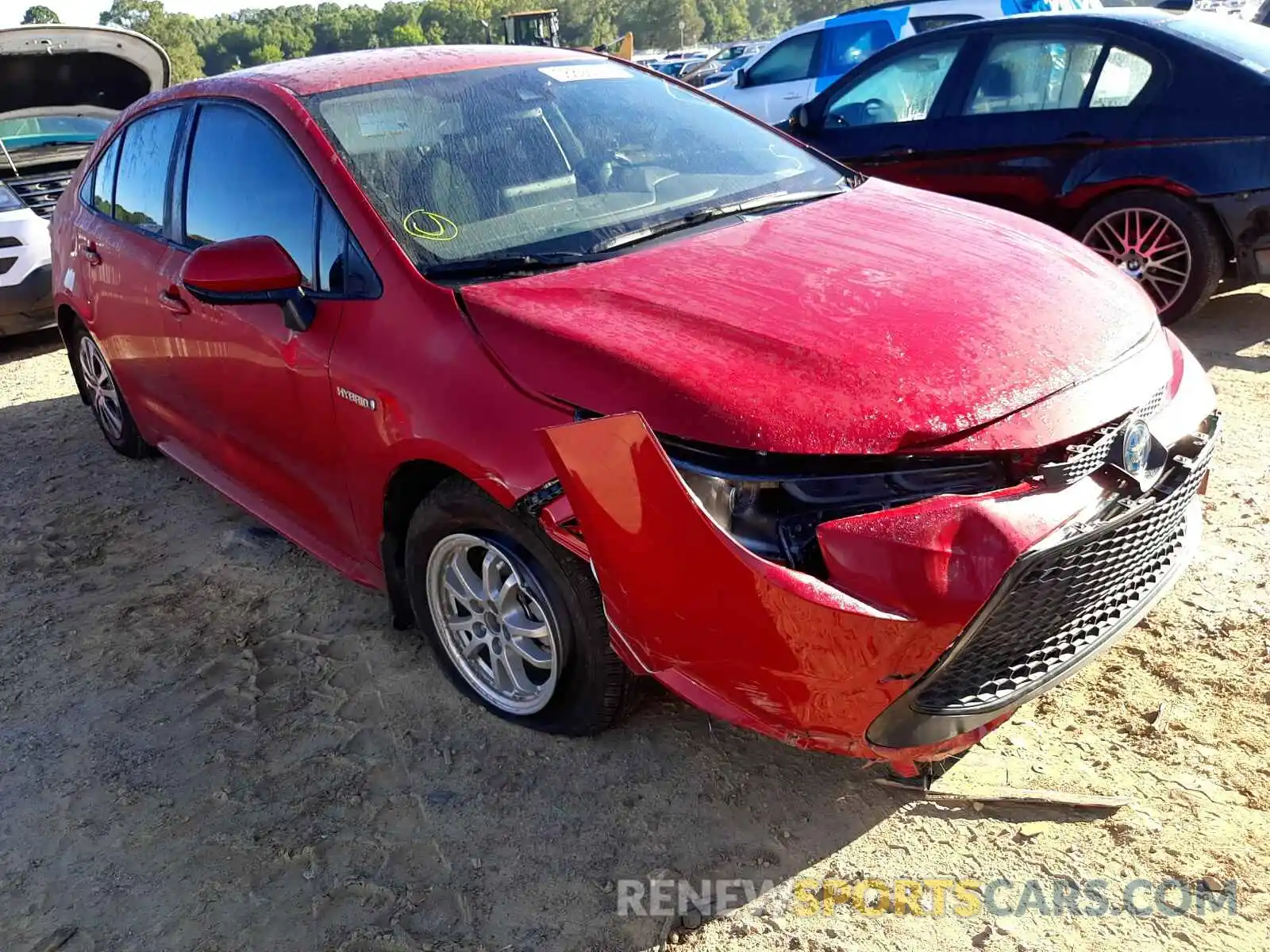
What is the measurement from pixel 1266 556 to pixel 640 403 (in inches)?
94.2

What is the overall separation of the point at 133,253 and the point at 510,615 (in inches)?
92.8

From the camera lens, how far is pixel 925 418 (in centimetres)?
200

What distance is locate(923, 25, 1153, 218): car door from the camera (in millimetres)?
5270

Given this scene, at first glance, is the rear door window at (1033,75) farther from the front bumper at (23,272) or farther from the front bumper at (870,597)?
the front bumper at (23,272)

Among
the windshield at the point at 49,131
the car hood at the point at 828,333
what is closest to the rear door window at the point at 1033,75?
the car hood at the point at 828,333

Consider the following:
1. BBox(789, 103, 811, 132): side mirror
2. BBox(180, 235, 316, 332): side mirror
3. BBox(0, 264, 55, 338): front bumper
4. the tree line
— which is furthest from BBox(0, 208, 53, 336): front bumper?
the tree line

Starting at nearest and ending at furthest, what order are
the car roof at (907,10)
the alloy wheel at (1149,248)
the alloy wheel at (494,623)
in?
the alloy wheel at (494,623)
the alloy wheel at (1149,248)
the car roof at (907,10)

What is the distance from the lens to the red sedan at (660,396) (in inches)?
77.8

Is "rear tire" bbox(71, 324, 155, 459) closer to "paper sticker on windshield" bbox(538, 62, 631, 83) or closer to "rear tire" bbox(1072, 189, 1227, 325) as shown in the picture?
"paper sticker on windshield" bbox(538, 62, 631, 83)

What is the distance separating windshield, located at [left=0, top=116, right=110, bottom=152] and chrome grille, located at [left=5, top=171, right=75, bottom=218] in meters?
0.26

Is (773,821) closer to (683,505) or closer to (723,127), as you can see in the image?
(683,505)

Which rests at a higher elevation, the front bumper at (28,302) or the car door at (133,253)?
the car door at (133,253)

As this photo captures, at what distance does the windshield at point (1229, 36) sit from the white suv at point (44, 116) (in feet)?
20.2

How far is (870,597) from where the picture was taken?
74.5 inches
